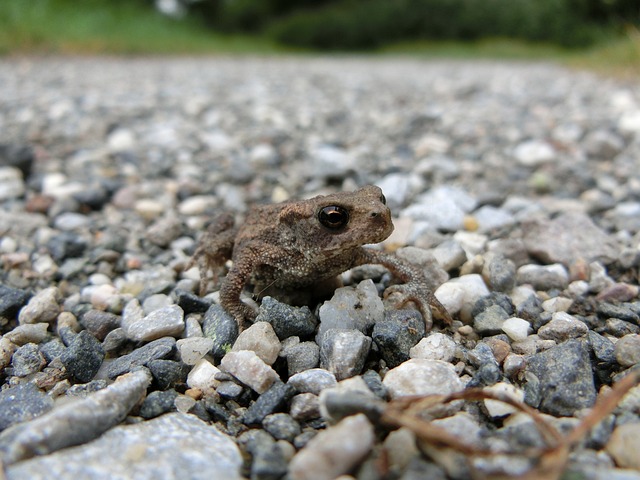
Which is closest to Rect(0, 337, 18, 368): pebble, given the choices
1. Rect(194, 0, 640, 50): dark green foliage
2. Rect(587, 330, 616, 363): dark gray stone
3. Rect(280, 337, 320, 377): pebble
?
Rect(280, 337, 320, 377): pebble

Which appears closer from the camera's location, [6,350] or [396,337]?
[396,337]

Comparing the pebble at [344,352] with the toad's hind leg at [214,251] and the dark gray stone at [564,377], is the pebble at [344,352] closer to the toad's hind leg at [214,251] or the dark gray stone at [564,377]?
the dark gray stone at [564,377]

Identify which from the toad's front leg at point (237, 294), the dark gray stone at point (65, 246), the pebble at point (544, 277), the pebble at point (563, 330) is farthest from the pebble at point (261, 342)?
the dark gray stone at point (65, 246)

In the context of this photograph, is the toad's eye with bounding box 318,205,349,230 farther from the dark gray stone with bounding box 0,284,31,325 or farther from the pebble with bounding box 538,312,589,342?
the dark gray stone with bounding box 0,284,31,325

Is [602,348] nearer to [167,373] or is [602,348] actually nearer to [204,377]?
[204,377]

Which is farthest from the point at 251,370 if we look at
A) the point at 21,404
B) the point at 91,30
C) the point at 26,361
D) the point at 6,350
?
the point at 91,30
